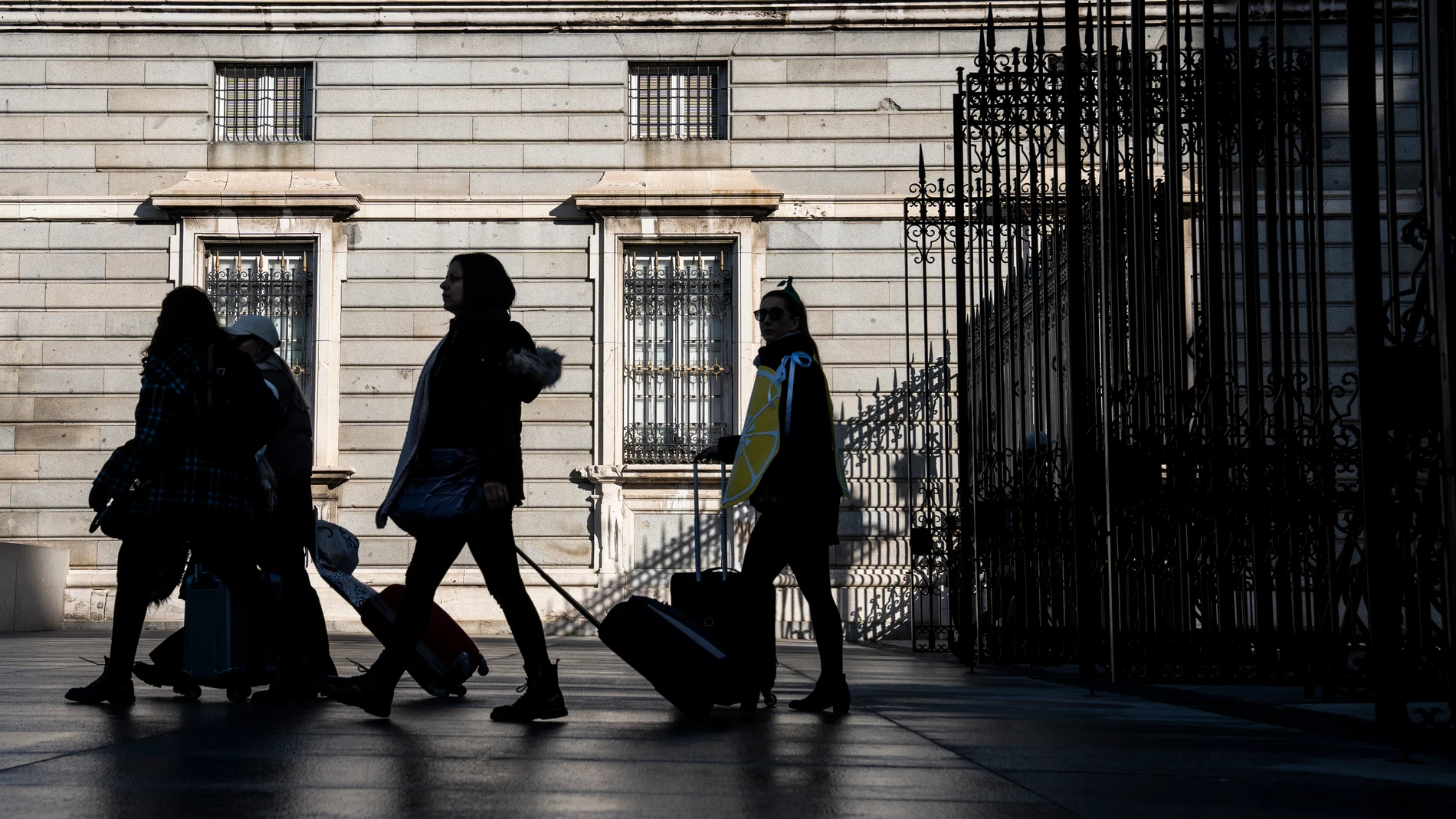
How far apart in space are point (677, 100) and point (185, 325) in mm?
13622

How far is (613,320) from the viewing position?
1981 centimetres

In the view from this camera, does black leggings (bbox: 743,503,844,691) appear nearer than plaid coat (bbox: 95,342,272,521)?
No

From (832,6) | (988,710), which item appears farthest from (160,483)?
(832,6)

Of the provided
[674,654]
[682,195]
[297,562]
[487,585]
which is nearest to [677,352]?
[682,195]

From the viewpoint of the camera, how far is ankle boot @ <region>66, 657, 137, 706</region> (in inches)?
281

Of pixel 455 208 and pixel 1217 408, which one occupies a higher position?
pixel 455 208

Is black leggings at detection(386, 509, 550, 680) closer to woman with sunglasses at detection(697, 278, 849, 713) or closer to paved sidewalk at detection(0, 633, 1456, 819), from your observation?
paved sidewalk at detection(0, 633, 1456, 819)

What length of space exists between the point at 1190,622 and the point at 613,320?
1143cm

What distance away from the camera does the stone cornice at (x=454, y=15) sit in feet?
66.0

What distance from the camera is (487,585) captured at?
644 cm

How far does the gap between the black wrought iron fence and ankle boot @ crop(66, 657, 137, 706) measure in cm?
436

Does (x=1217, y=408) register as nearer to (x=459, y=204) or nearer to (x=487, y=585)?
(x=487, y=585)

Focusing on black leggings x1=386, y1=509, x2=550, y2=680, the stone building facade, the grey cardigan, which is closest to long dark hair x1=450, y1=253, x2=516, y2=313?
the grey cardigan

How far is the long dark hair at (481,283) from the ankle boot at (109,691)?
2164mm
